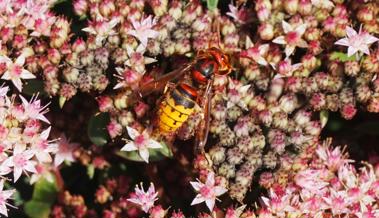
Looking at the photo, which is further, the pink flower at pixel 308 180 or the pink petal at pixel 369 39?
the pink petal at pixel 369 39

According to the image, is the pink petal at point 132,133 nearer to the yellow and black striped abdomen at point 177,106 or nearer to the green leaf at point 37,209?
the yellow and black striped abdomen at point 177,106

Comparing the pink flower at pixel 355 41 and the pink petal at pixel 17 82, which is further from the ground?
the pink flower at pixel 355 41

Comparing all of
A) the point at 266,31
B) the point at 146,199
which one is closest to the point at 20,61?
the point at 146,199

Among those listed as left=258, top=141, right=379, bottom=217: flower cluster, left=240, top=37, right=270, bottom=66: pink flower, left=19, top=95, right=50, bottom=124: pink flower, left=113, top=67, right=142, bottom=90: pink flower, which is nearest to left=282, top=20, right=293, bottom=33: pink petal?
left=240, top=37, right=270, bottom=66: pink flower

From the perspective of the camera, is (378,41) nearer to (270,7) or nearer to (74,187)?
(270,7)

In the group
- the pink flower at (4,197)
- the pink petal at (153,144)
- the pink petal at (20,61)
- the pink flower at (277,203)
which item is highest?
the pink petal at (20,61)

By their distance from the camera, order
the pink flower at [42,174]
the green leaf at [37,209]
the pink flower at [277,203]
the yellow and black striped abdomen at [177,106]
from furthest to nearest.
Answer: the pink flower at [42,174]
the green leaf at [37,209]
the pink flower at [277,203]
the yellow and black striped abdomen at [177,106]

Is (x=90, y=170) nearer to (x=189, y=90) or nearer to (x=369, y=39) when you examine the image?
(x=189, y=90)

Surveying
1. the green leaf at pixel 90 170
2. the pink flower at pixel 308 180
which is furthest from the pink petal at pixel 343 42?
the green leaf at pixel 90 170
